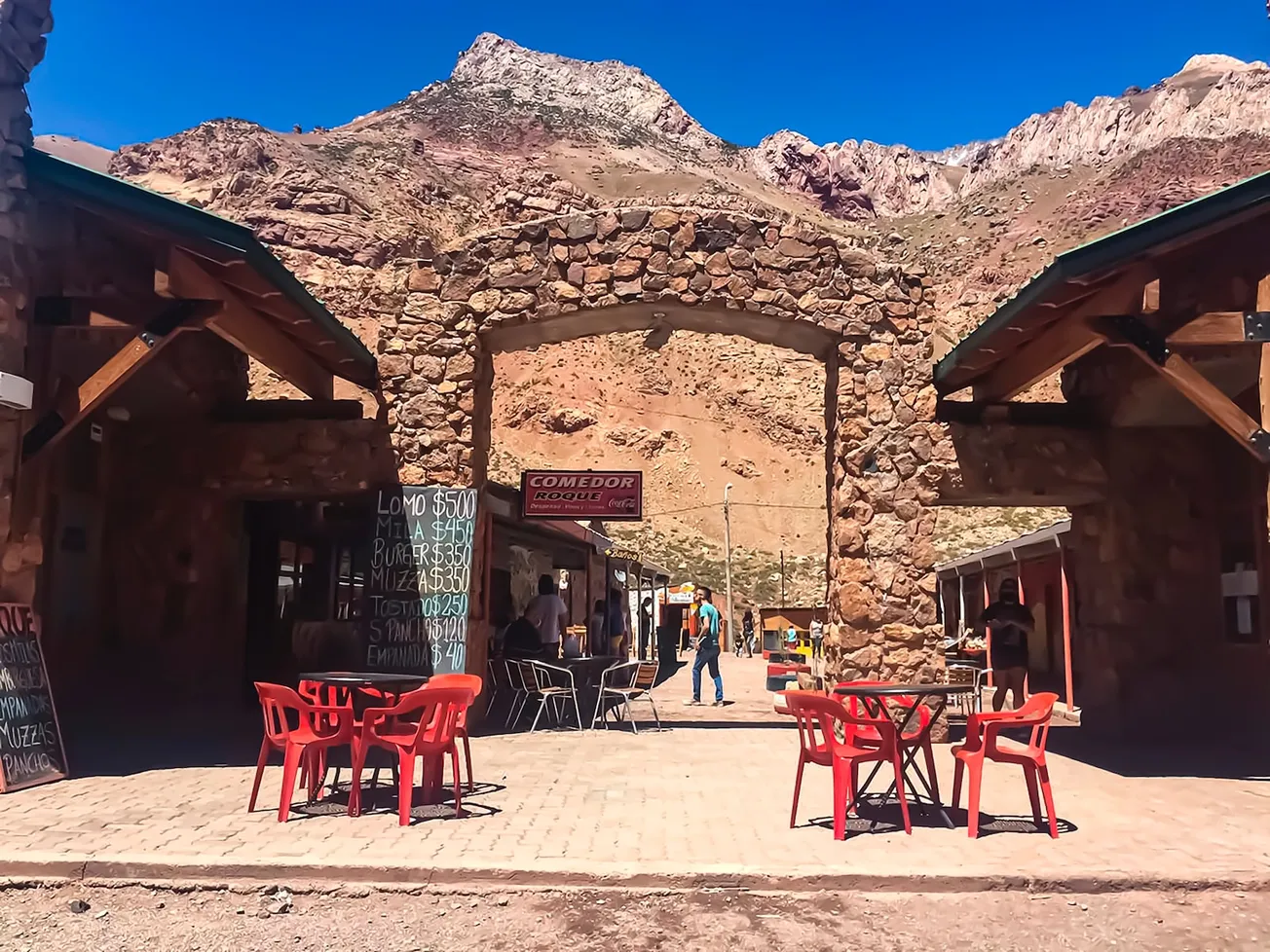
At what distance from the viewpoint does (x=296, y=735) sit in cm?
615

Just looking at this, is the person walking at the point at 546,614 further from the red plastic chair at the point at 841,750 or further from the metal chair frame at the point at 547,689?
the red plastic chair at the point at 841,750

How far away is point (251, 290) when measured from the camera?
320 inches

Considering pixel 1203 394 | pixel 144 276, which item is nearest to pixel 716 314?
pixel 1203 394

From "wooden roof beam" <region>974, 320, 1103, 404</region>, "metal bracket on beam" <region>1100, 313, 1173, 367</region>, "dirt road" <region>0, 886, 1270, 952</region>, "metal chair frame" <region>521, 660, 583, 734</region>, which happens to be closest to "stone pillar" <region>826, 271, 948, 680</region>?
"wooden roof beam" <region>974, 320, 1103, 404</region>

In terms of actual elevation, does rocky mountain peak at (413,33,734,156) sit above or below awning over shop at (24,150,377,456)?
above

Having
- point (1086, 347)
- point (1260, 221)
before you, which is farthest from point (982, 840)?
point (1260, 221)

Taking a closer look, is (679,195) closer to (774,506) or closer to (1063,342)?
(774,506)

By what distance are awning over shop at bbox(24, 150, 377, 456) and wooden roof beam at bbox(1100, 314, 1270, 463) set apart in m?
6.40

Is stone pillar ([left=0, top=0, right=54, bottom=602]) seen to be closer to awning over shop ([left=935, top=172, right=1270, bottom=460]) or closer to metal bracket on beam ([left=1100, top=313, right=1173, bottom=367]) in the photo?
awning over shop ([left=935, top=172, right=1270, bottom=460])

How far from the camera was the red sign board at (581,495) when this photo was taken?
10930 millimetres

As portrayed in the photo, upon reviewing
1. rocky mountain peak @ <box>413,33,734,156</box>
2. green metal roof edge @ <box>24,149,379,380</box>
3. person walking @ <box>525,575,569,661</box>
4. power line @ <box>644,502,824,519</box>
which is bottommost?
person walking @ <box>525,575,569,661</box>

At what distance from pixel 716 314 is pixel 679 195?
6961 centimetres

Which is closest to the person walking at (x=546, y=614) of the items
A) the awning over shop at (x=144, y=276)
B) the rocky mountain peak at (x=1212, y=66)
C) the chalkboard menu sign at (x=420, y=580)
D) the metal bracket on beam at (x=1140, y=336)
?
the chalkboard menu sign at (x=420, y=580)

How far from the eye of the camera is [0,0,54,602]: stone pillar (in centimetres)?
741
